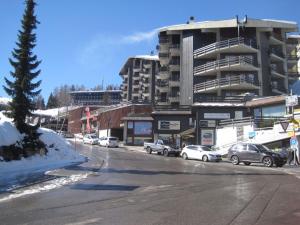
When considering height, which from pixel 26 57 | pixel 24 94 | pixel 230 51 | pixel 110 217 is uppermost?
pixel 230 51

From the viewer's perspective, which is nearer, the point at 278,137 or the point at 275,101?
the point at 278,137

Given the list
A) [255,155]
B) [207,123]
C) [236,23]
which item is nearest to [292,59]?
[236,23]

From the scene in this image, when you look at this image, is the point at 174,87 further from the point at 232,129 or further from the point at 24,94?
the point at 24,94

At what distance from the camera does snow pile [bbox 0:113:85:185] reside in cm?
1966

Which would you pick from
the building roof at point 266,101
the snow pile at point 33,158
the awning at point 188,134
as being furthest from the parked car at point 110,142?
the snow pile at point 33,158

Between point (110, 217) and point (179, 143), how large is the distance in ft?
162

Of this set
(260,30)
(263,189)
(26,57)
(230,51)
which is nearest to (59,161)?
(26,57)

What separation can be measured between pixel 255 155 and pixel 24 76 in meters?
18.3

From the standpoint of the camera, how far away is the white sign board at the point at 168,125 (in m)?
60.0

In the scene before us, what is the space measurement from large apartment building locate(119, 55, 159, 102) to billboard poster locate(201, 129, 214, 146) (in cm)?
5193

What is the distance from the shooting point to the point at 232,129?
48.0 m

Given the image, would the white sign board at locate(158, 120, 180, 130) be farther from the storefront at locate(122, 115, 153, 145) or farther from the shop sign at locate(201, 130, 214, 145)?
the storefront at locate(122, 115, 153, 145)

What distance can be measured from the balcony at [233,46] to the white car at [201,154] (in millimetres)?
27401

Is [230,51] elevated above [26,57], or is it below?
above
